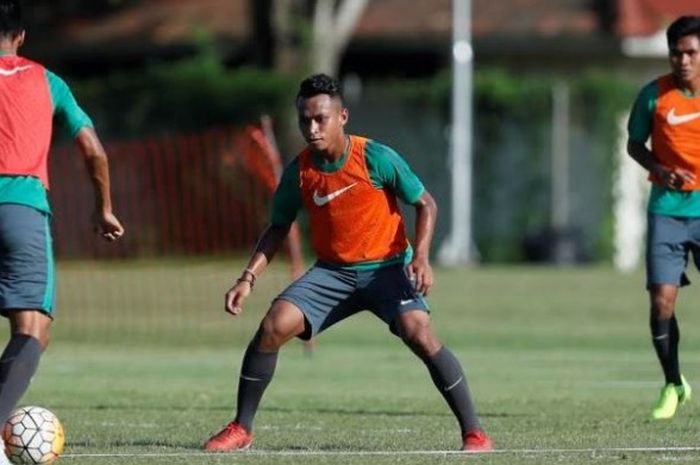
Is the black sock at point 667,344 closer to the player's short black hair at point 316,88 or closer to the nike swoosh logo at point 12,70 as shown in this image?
the player's short black hair at point 316,88

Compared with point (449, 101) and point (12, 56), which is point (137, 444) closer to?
point (12, 56)

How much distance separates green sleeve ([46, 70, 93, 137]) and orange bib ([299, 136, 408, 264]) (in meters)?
1.36

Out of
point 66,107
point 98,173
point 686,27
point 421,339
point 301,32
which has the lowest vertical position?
point 301,32

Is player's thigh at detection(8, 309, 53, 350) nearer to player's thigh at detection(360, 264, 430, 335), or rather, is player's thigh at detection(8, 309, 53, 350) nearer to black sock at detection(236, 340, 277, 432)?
black sock at detection(236, 340, 277, 432)

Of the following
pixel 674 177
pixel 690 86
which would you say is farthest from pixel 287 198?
pixel 690 86

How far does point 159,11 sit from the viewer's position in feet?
134

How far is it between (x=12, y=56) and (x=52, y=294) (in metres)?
1.12

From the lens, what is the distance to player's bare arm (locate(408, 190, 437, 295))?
10.2 meters

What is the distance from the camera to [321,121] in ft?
34.4

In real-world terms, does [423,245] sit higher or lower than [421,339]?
higher

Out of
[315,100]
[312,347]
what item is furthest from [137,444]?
[312,347]

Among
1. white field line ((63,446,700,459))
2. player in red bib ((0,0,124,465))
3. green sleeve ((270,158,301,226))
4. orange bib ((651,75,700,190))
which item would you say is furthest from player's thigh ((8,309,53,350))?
orange bib ((651,75,700,190))

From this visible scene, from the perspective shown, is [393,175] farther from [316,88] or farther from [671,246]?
[671,246]

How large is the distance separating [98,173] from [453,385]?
2.14 metres
